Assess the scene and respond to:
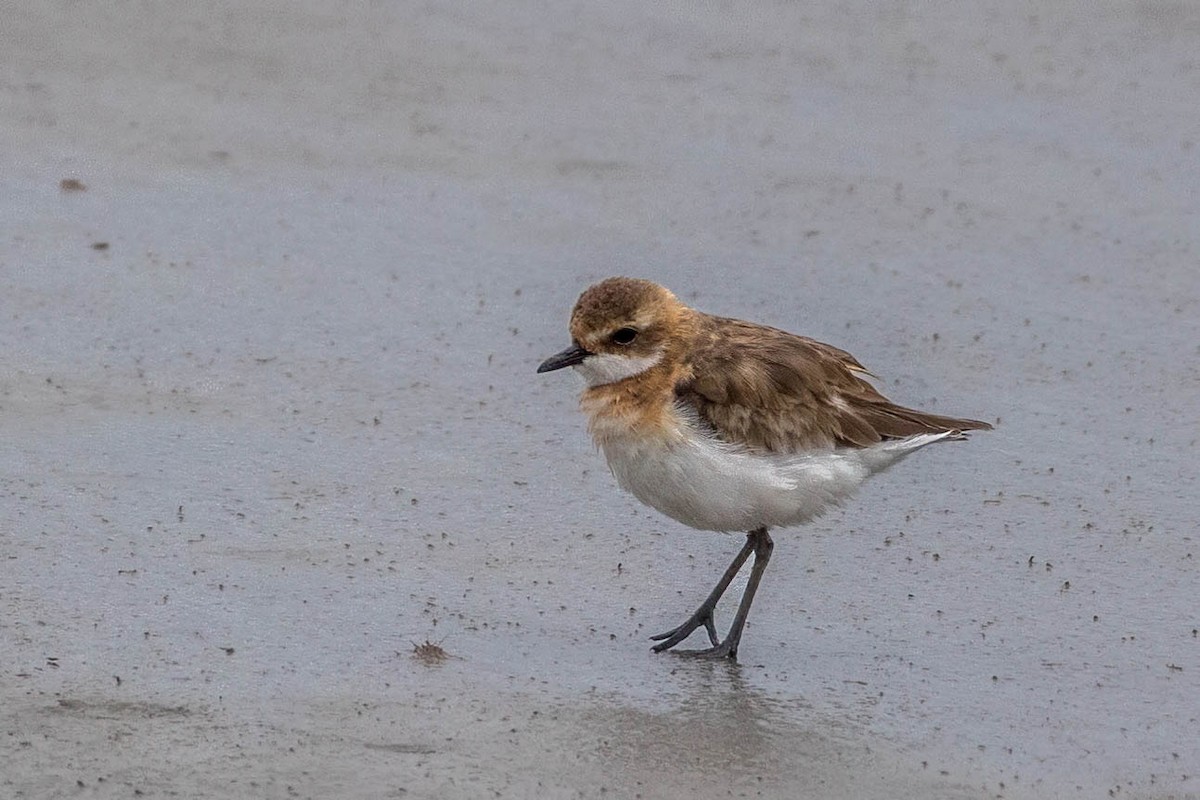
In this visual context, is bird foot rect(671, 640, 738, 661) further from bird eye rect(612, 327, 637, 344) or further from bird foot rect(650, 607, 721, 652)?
bird eye rect(612, 327, 637, 344)

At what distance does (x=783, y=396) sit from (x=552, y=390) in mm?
1830

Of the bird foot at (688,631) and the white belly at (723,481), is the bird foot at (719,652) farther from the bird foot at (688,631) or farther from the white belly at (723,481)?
the white belly at (723,481)

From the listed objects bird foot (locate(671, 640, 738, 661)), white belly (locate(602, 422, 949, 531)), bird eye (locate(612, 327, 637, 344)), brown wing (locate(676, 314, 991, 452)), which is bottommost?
bird foot (locate(671, 640, 738, 661))

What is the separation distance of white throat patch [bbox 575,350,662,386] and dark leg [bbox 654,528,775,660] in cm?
69

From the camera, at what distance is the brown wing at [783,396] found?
6.26 meters

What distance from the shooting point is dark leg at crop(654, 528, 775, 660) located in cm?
604

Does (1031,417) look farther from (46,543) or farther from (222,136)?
(222,136)

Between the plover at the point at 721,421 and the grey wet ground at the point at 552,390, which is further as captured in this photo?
the plover at the point at 721,421

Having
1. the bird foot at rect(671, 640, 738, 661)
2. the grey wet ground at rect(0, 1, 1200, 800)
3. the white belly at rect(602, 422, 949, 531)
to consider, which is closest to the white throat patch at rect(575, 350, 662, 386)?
the white belly at rect(602, 422, 949, 531)

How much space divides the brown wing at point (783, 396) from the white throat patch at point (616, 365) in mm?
147

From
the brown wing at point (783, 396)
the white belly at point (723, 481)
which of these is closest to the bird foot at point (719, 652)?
the white belly at point (723, 481)

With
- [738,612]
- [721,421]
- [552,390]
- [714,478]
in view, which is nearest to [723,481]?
[714,478]

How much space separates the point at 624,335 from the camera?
20.9ft

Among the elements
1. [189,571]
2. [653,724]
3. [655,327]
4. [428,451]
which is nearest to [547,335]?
[428,451]
